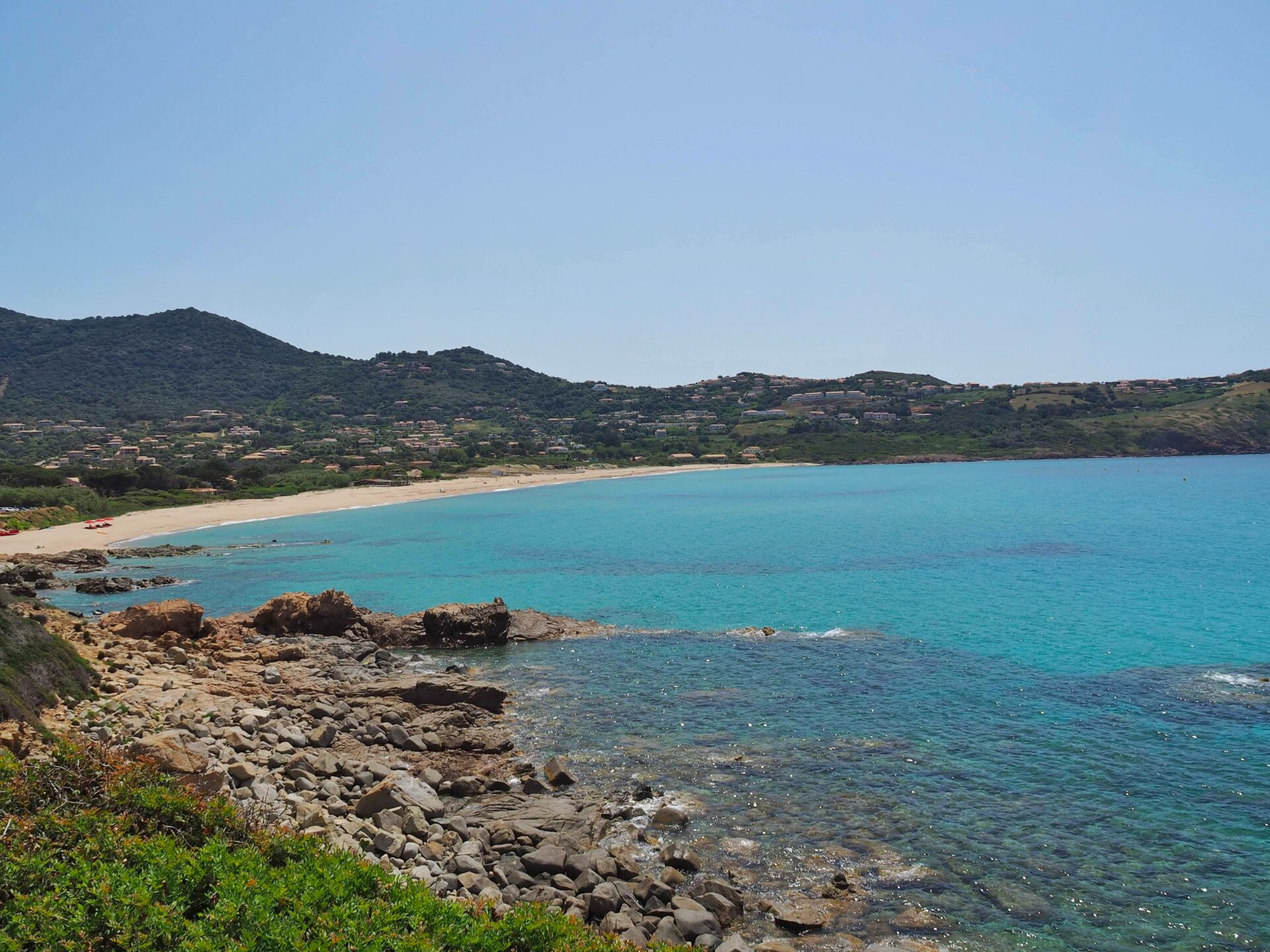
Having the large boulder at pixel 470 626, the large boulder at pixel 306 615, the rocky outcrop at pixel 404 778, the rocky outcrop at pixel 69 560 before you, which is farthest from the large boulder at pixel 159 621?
the rocky outcrop at pixel 69 560

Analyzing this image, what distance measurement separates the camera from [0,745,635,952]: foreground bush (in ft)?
23.0

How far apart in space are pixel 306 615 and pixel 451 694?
463 inches

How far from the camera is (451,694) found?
2095cm

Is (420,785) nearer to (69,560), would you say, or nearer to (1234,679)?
(1234,679)

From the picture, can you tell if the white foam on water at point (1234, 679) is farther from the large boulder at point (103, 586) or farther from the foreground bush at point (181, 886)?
the large boulder at point (103, 586)

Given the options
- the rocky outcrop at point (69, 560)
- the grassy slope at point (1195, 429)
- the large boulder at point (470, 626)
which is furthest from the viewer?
the grassy slope at point (1195, 429)

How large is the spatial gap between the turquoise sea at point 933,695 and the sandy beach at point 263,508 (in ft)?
42.9

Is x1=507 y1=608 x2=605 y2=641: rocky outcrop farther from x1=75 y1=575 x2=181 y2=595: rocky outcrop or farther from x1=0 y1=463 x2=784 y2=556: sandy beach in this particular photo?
x1=0 y1=463 x2=784 y2=556: sandy beach

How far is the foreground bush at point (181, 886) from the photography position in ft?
23.0

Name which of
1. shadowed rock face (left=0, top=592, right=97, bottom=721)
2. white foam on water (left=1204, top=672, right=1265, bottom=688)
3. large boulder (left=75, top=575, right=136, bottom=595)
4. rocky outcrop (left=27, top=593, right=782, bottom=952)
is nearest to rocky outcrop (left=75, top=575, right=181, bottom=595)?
large boulder (left=75, top=575, right=136, bottom=595)

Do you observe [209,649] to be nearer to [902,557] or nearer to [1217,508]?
[902,557]

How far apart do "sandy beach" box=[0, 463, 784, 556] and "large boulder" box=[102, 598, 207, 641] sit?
33.7 m

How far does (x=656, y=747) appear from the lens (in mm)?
17984

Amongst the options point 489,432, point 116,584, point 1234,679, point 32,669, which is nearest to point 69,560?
point 116,584
